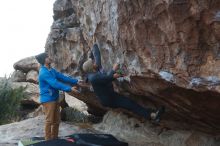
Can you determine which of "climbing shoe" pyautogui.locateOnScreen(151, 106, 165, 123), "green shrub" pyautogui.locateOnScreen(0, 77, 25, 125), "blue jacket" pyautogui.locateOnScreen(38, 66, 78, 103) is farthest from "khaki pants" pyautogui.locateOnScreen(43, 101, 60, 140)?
"green shrub" pyautogui.locateOnScreen(0, 77, 25, 125)

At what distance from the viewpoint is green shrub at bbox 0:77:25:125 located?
1633cm

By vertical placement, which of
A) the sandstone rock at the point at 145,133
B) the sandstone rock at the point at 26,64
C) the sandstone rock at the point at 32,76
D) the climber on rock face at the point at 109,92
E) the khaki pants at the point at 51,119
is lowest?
the sandstone rock at the point at 145,133

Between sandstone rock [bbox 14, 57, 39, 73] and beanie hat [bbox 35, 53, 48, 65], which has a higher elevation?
sandstone rock [bbox 14, 57, 39, 73]

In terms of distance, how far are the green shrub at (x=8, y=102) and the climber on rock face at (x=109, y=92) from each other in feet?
27.0

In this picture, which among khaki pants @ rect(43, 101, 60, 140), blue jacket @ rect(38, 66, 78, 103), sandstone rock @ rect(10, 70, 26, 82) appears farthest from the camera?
sandstone rock @ rect(10, 70, 26, 82)

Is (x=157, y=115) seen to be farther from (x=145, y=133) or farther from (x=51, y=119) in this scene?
(x=51, y=119)

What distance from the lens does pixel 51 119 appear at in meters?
9.54

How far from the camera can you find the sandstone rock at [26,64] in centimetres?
2209

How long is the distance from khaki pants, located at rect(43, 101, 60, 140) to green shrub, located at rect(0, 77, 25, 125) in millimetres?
6777

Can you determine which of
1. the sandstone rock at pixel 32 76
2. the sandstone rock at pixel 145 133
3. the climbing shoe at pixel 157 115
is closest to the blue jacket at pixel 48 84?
the climbing shoe at pixel 157 115

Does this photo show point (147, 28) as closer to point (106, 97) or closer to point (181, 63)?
point (181, 63)

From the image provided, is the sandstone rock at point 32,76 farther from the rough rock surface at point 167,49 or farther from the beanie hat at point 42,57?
the beanie hat at point 42,57

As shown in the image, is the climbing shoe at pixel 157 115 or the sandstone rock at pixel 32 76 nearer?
the climbing shoe at pixel 157 115

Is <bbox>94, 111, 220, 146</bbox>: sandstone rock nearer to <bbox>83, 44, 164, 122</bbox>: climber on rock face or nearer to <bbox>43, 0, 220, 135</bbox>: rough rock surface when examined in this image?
<bbox>43, 0, 220, 135</bbox>: rough rock surface
